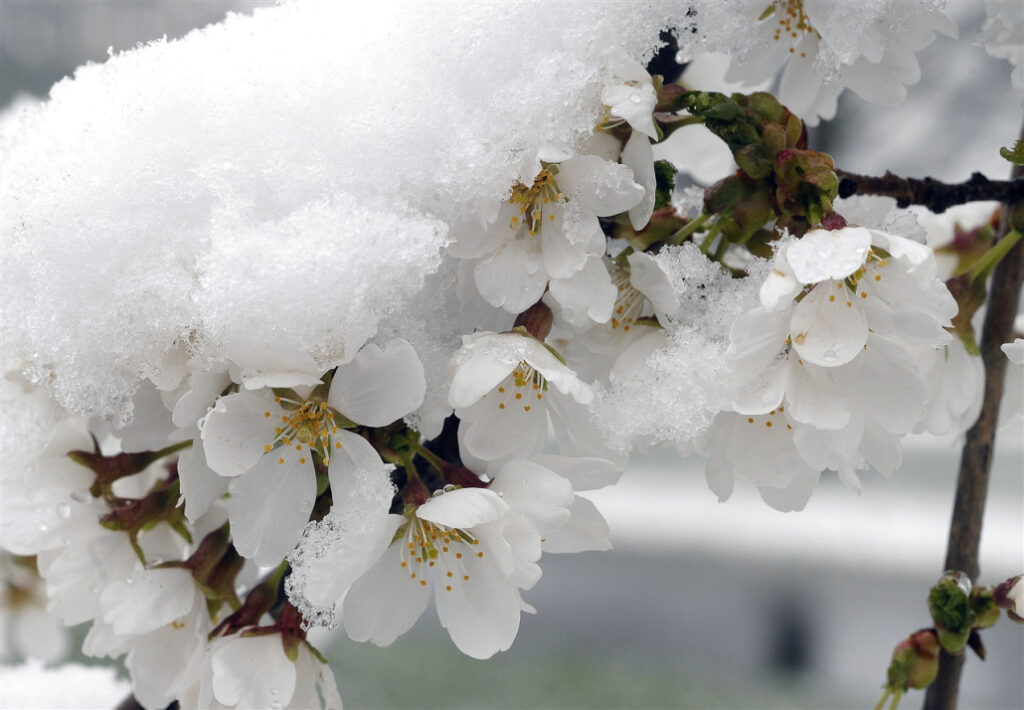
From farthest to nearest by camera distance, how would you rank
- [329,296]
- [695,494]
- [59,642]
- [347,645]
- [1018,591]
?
[695,494] < [347,645] < [59,642] < [1018,591] < [329,296]

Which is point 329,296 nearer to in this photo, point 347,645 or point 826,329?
point 826,329

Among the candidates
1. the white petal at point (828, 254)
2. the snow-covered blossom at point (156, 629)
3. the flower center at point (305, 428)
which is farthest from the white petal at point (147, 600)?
the white petal at point (828, 254)

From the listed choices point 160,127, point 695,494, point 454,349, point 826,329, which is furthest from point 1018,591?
point 695,494

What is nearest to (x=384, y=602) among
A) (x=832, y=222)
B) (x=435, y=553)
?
(x=435, y=553)

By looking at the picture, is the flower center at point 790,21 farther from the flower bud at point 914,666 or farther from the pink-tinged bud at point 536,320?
the flower bud at point 914,666


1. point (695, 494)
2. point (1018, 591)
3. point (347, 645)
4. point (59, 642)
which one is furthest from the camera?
point (695, 494)

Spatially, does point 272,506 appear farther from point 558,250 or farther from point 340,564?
point 558,250

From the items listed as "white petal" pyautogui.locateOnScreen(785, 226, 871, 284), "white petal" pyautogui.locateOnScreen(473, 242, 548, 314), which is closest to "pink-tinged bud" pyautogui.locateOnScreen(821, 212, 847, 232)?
"white petal" pyautogui.locateOnScreen(785, 226, 871, 284)
